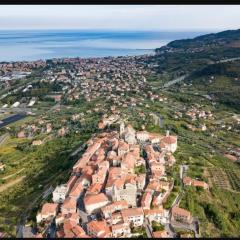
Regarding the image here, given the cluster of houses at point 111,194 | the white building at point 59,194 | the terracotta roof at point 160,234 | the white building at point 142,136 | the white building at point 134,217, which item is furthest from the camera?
the white building at point 142,136

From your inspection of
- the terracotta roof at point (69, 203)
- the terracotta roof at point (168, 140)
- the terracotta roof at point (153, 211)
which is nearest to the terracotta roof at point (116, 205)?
the terracotta roof at point (153, 211)

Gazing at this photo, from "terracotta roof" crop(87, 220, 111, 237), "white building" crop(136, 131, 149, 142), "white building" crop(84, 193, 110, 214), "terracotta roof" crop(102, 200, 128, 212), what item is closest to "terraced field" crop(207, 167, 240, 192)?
"white building" crop(136, 131, 149, 142)

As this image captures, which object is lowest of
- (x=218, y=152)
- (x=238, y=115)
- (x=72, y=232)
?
(x=238, y=115)

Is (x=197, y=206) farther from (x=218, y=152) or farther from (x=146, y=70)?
(x=146, y=70)

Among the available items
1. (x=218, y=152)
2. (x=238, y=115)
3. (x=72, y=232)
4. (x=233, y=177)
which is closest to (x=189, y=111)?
(x=238, y=115)

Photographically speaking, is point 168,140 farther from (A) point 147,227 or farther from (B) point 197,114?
(B) point 197,114

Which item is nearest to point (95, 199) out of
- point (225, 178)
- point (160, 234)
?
point (160, 234)

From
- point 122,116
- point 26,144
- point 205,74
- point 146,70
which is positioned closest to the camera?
point 26,144

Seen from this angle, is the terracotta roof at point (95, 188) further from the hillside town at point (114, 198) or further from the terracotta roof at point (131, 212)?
the terracotta roof at point (131, 212)
